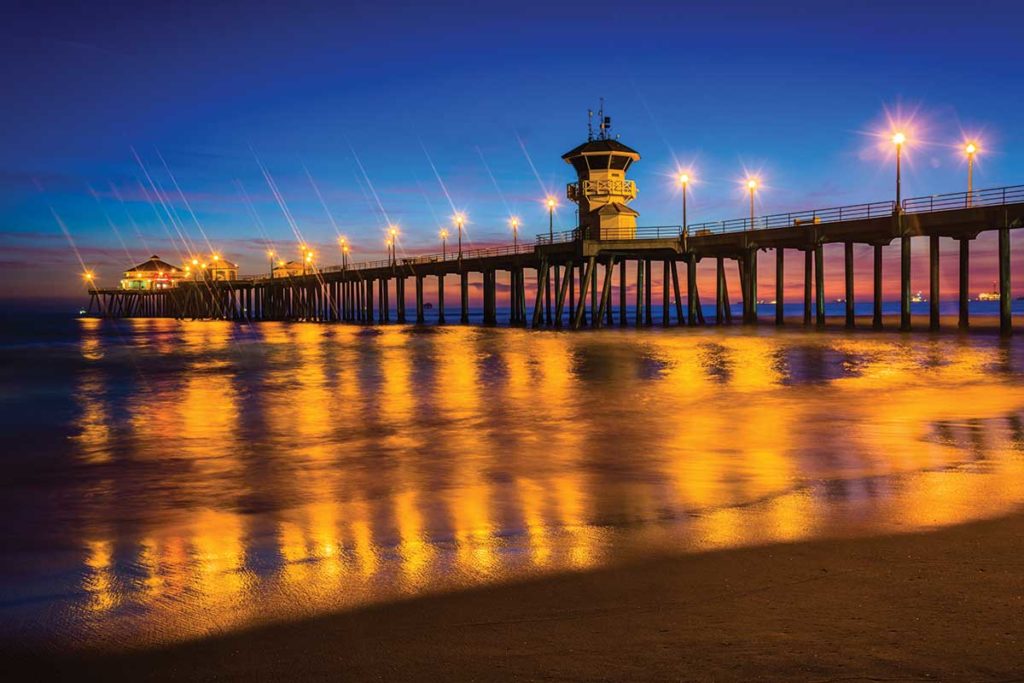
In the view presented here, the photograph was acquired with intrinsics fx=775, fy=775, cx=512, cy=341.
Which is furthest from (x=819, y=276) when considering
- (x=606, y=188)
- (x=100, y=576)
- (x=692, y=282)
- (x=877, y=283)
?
(x=100, y=576)

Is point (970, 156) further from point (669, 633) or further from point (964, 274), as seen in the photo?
point (669, 633)

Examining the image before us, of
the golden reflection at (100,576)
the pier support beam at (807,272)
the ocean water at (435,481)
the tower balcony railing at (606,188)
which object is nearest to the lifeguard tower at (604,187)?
the tower balcony railing at (606,188)

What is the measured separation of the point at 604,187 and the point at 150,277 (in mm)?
125234

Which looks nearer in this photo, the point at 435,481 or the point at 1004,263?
the point at 435,481

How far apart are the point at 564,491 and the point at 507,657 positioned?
4.15 m

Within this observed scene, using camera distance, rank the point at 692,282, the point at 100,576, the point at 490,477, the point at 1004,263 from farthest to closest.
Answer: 1. the point at 692,282
2. the point at 1004,263
3. the point at 490,477
4. the point at 100,576

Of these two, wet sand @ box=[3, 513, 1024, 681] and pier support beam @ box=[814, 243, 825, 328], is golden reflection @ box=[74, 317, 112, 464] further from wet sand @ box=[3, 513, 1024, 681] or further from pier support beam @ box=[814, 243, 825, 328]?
pier support beam @ box=[814, 243, 825, 328]

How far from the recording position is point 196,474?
9.48m

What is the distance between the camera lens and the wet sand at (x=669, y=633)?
3590 millimetres

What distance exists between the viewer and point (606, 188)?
5328 cm

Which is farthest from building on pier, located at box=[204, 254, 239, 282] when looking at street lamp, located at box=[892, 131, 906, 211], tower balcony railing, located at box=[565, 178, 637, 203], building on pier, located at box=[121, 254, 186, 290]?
street lamp, located at box=[892, 131, 906, 211]

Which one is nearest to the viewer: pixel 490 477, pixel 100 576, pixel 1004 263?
pixel 100 576

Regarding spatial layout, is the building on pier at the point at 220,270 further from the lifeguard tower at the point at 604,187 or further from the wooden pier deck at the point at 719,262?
the lifeguard tower at the point at 604,187

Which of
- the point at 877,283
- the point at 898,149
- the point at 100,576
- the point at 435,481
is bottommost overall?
the point at 435,481
